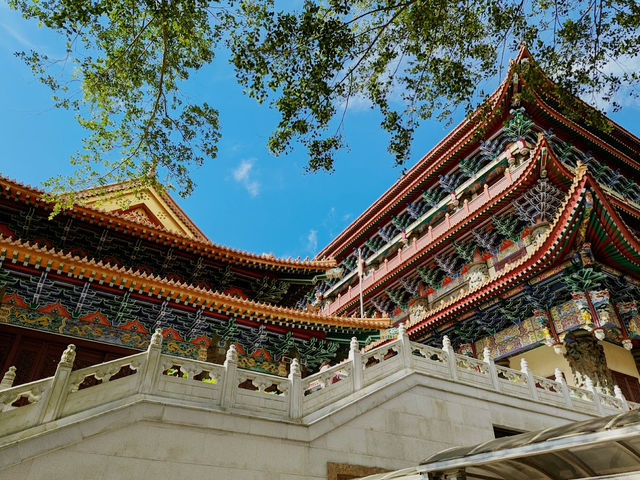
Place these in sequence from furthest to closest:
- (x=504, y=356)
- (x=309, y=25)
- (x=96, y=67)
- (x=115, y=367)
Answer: (x=504, y=356) < (x=96, y=67) < (x=309, y=25) < (x=115, y=367)

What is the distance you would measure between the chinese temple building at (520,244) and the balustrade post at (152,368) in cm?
653

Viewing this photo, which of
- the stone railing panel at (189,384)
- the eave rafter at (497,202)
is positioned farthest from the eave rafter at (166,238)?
the stone railing panel at (189,384)

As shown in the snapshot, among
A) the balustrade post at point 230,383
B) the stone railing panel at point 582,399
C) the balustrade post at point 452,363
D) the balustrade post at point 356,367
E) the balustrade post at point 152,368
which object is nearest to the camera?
the balustrade post at point 152,368

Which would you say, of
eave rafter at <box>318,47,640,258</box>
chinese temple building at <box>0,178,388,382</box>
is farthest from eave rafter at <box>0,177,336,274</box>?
eave rafter at <box>318,47,640,258</box>

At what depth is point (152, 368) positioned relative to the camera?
6.24 m

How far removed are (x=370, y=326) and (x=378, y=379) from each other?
3.70m

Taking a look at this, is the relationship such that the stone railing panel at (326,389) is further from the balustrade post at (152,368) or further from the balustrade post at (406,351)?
the balustrade post at (152,368)

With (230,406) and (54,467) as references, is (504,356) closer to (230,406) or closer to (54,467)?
(230,406)

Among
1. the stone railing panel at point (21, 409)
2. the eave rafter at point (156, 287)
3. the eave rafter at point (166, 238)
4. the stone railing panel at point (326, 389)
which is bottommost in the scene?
the stone railing panel at point (21, 409)

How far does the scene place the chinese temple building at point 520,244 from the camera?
10.4 m

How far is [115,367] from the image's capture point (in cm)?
611

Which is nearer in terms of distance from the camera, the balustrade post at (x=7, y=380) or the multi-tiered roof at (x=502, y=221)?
the balustrade post at (x=7, y=380)

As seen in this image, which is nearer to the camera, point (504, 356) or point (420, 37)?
point (420, 37)

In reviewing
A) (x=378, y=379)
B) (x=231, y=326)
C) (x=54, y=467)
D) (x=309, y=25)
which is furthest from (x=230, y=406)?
(x=309, y=25)
